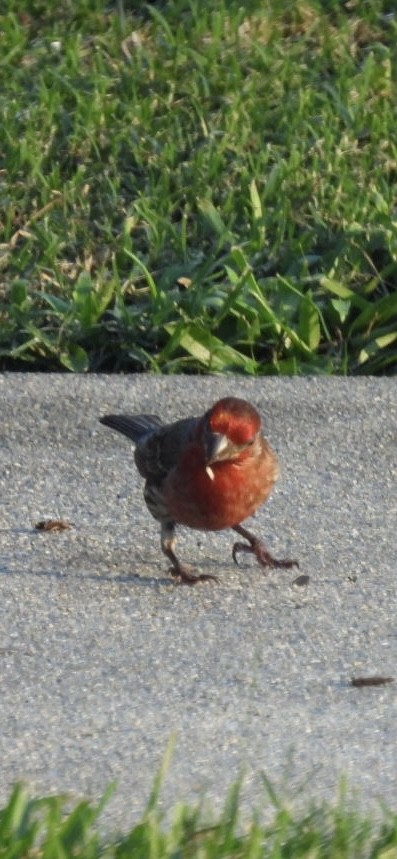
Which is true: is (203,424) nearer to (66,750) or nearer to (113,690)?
(113,690)

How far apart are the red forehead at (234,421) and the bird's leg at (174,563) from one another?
54 cm

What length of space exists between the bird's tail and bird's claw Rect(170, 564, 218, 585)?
71cm

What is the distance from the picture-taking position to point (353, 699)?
4512 mm

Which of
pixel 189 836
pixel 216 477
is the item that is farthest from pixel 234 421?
pixel 189 836

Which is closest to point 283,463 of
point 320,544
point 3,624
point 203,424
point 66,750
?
point 320,544

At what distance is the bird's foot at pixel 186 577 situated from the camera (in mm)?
5434

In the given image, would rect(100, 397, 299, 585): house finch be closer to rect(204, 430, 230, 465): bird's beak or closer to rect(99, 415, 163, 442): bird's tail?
rect(204, 430, 230, 465): bird's beak

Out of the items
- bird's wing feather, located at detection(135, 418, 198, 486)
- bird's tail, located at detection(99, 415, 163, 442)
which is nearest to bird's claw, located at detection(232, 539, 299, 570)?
bird's wing feather, located at detection(135, 418, 198, 486)

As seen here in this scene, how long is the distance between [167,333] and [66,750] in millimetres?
3431

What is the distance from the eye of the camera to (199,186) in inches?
322

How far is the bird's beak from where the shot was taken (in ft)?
16.9

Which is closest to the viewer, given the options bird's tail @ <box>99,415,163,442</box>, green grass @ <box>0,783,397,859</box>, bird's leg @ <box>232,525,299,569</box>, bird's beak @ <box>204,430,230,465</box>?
green grass @ <box>0,783,397,859</box>

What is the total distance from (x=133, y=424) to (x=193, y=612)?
1.14 m

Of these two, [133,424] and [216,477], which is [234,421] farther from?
[133,424]
